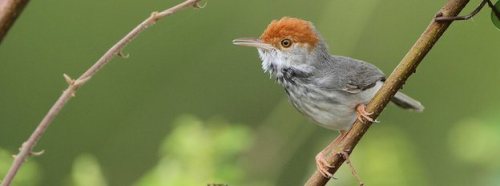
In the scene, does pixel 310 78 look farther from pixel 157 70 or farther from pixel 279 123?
pixel 157 70

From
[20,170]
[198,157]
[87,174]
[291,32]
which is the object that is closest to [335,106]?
[291,32]

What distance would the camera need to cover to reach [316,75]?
9.02 feet

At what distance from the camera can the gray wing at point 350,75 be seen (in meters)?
2.60

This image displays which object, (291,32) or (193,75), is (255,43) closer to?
(291,32)

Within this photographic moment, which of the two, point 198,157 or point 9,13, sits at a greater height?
point 9,13

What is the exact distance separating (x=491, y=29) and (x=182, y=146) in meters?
3.18

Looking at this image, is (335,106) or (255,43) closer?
(335,106)

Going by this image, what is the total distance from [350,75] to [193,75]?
246cm

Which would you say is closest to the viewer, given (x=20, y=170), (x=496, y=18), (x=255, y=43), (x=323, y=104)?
(x=496, y=18)

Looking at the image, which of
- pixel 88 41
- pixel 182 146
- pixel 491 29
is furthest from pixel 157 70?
pixel 182 146

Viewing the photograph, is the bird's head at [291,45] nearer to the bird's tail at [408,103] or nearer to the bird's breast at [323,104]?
the bird's breast at [323,104]

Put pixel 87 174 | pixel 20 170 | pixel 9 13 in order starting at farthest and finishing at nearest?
pixel 87 174 → pixel 20 170 → pixel 9 13

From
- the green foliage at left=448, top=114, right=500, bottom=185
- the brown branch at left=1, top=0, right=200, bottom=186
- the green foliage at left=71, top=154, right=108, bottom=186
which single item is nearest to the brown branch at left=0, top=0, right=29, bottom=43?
the brown branch at left=1, top=0, right=200, bottom=186

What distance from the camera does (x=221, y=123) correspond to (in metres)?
2.53
